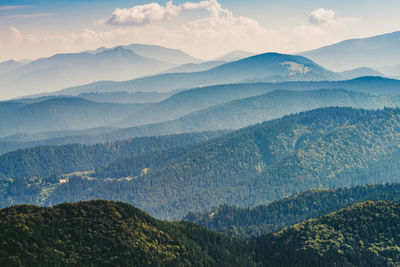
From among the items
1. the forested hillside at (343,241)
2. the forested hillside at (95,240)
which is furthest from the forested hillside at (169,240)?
the forested hillside at (343,241)

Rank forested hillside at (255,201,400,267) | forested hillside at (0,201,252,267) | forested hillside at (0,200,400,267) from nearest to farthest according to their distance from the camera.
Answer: forested hillside at (0,201,252,267)
forested hillside at (0,200,400,267)
forested hillside at (255,201,400,267)

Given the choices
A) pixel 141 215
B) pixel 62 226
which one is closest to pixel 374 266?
pixel 141 215

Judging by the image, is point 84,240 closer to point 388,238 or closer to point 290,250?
point 290,250

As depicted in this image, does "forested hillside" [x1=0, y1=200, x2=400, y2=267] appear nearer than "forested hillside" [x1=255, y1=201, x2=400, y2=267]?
Yes

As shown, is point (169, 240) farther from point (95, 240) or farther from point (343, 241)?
point (343, 241)

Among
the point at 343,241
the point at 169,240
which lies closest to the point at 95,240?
the point at 169,240

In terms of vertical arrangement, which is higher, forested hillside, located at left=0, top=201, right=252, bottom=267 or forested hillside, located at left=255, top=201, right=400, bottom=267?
forested hillside, located at left=0, top=201, right=252, bottom=267

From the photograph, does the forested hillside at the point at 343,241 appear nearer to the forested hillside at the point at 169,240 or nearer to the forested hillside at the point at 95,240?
the forested hillside at the point at 169,240

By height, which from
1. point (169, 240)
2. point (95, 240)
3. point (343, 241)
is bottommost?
point (343, 241)

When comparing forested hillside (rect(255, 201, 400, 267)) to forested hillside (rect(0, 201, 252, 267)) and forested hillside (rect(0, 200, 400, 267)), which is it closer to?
forested hillside (rect(0, 200, 400, 267))

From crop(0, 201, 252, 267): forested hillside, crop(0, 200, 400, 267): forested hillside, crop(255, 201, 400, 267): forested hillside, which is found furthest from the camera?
crop(255, 201, 400, 267): forested hillside

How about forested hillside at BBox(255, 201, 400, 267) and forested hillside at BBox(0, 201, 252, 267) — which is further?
forested hillside at BBox(255, 201, 400, 267)

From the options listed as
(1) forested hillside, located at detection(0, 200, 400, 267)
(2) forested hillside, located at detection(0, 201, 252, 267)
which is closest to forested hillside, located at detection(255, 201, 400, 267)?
(1) forested hillside, located at detection(0, 200, 400, 267)
